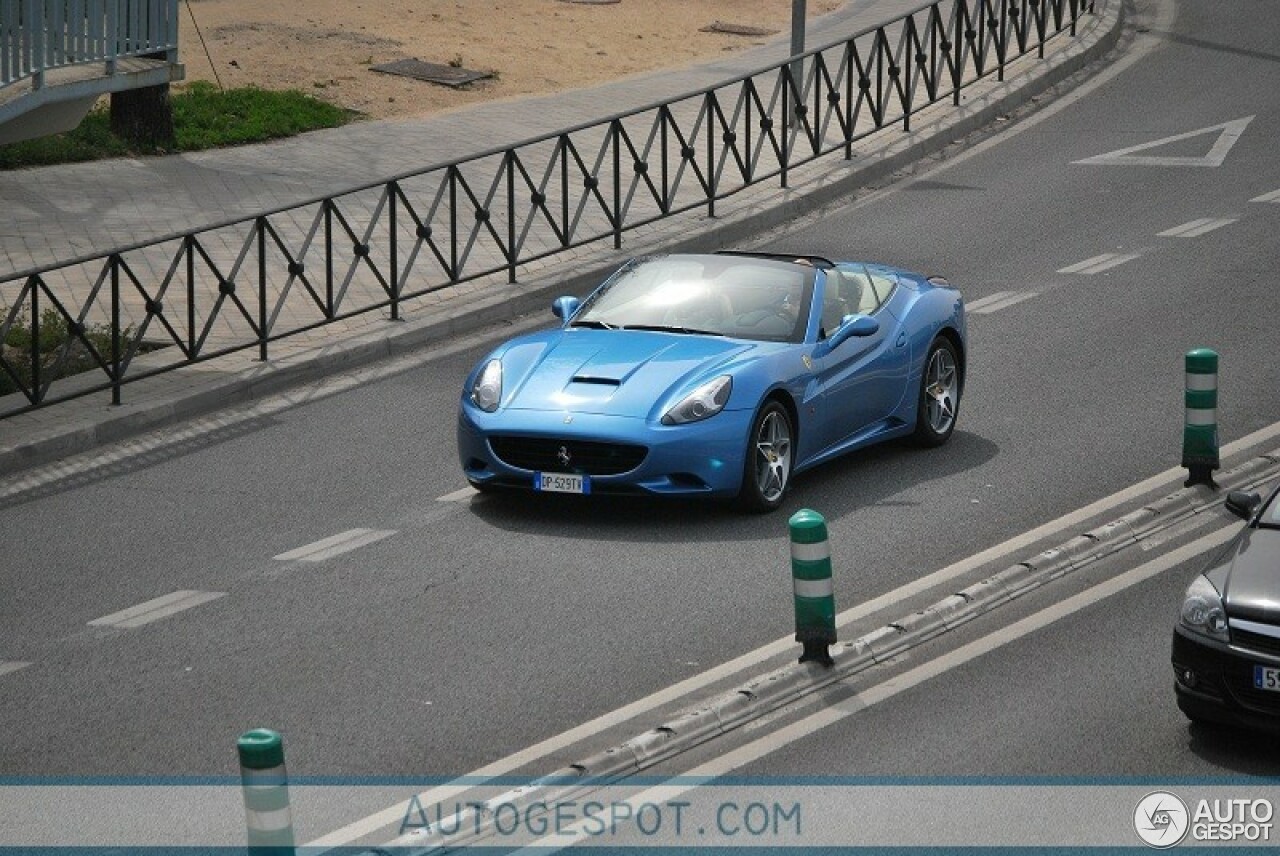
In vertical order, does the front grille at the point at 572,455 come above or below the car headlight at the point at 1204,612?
below

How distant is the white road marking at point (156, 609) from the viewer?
38.2 ft

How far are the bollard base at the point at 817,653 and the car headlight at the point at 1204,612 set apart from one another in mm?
1681

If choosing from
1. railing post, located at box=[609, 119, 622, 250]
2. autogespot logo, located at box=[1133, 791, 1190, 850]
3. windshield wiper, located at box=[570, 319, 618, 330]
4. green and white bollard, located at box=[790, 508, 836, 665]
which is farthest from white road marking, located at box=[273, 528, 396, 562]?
railing post, located at box=[609, 119, 622, 250]

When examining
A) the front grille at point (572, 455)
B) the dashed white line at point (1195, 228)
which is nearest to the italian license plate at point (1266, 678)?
the front grille at point (572, 455)

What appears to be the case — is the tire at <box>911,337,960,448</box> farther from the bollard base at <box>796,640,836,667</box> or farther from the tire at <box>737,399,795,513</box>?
the bollard base at <box>796,640,836,667</box>

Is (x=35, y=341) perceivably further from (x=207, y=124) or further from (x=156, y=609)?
(x=207, y=124)

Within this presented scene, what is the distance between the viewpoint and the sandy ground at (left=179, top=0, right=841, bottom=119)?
29312mm

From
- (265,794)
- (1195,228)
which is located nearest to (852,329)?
(265,794)

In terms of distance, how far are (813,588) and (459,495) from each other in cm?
411

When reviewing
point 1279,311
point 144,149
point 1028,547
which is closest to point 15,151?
point 144,149

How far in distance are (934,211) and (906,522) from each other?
10407 mm

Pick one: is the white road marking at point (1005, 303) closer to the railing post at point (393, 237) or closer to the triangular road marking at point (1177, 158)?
the railing post at point (393, 237)

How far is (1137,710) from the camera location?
995cm

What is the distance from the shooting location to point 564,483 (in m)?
13.1
